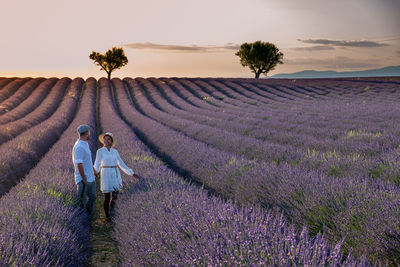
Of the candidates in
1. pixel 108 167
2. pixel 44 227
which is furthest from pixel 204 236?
pixel 108 167

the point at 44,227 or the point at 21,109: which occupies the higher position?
the point at 21,109

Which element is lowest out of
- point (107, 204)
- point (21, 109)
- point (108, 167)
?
point (107, 204)

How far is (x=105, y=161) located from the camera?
431cm

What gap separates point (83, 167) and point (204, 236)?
8.42ft

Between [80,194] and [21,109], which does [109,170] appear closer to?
[80,194]

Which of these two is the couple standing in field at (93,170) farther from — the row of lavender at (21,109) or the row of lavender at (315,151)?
the row of lavender at (21,109)

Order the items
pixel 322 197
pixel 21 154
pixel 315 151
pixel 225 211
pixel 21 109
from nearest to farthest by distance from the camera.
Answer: pixel 225 211, pixel 322 197, pixel 315 151, pixel 21 154, pixel 21 109

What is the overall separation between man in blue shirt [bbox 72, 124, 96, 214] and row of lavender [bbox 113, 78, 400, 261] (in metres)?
1.84

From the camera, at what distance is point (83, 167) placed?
4023mm

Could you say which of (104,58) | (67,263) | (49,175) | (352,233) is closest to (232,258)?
(352,233)

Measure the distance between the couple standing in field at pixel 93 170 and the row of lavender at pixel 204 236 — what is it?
0.64 metres

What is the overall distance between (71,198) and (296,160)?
364cm

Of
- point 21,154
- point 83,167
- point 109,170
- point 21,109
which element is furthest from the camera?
point 21,109

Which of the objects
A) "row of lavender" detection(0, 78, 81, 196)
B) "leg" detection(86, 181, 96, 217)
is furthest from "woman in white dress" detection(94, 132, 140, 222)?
"row of lavender" detection(0, 78, 81, 196)
